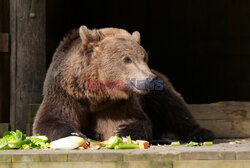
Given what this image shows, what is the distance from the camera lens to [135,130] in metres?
5.26

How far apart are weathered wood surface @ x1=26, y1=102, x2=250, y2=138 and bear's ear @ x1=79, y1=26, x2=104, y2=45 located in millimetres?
1893

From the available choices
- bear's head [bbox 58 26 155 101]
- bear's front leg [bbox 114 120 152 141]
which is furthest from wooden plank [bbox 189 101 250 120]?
bear's head [bbox 58 26 155 101]

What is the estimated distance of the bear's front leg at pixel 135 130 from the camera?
5.22 meters

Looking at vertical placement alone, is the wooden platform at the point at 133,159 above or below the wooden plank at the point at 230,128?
below

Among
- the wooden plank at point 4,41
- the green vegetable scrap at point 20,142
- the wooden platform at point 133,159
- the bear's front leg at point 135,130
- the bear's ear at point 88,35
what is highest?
the wooden plank at point 4,41

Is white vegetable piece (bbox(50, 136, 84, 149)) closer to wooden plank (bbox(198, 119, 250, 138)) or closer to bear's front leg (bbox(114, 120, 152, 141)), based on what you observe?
bear's front leg (bbox(114, 120, 152, 141))

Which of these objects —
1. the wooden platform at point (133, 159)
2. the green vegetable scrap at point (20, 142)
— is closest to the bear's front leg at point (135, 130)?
the green vegetable scrap at point (20, 142)

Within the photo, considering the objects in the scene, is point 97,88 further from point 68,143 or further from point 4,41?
point 4,41

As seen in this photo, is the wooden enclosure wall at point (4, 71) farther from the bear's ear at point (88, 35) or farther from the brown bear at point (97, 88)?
the bear's ear at point (88, 35)

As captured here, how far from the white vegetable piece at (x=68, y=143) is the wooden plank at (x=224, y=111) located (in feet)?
7.75

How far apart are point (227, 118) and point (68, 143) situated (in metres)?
2.69

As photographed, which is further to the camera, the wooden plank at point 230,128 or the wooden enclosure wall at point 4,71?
the wooden enclosure wall at point 4,71

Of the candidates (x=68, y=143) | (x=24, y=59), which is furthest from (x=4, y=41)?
(x=68, y=143)

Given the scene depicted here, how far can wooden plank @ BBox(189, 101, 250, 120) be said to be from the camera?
6383mm
